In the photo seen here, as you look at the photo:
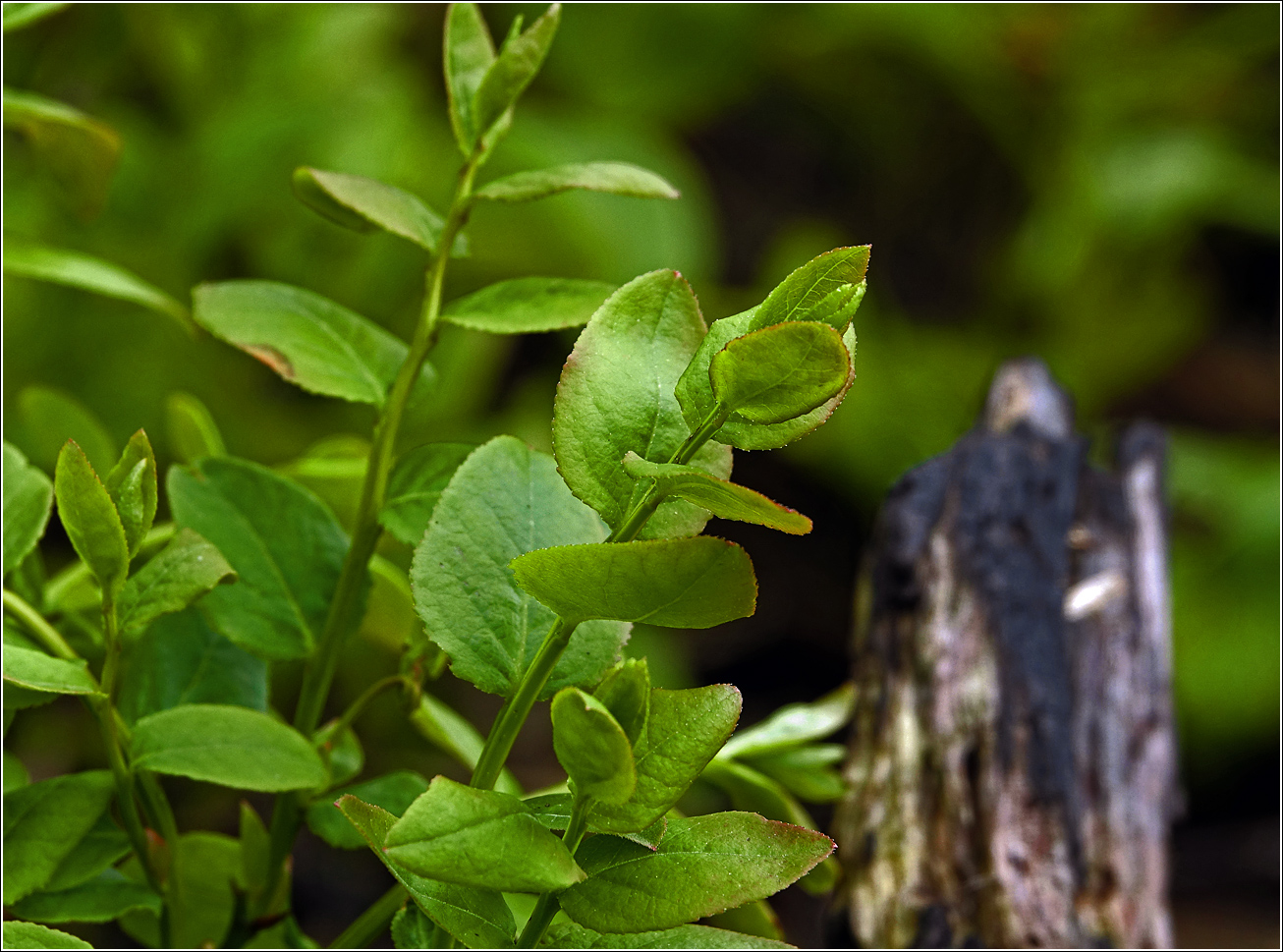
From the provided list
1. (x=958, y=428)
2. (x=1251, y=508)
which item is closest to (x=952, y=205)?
(x=958, y=428)

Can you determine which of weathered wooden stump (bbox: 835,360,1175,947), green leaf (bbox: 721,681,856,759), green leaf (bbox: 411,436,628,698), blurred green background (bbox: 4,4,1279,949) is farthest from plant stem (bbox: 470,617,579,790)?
blurred green background (bbox: 4,4,1279,949)

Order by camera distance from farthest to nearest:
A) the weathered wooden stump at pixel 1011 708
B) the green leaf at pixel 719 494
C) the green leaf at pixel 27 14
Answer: the weathered wooden stump at pixel 1011 708 → the green leaf at pixel 27 14 → the green leaf at pixel 719 494

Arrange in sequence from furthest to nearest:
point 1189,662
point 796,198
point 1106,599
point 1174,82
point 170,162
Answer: point 796,198 → point 1174,82 → point 1189,662 → point 170,162 → point 1106,599

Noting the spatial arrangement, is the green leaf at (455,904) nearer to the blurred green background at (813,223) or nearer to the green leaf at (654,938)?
the green leaf at (654,938)

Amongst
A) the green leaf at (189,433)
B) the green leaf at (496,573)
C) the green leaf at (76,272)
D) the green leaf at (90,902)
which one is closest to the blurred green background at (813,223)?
the green leaf at (76,272)

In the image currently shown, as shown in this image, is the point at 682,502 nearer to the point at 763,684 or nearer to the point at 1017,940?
the point at 1017,940

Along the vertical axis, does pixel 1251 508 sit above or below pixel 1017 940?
above

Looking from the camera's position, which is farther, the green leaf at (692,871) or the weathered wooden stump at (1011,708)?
the weathered wooden stump at (1011,708)
